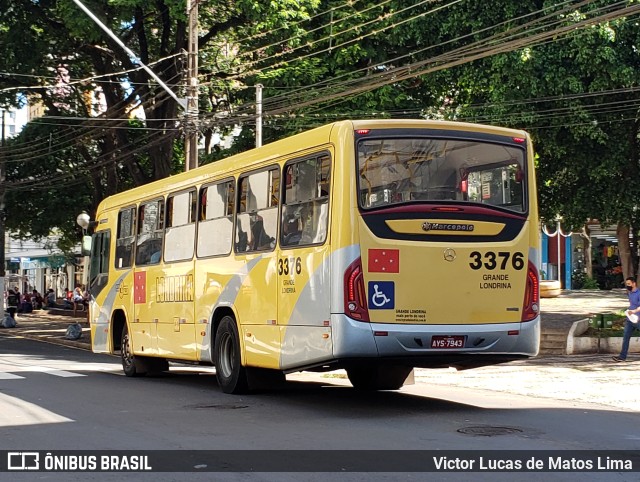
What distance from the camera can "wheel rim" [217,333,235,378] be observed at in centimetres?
1549

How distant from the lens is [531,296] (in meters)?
13.3

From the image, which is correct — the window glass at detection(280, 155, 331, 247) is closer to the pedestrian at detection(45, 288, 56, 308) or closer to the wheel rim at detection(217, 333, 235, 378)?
the wheel rim at detection(217, 333, 235, 378)

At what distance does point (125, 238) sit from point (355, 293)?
8.84 metres

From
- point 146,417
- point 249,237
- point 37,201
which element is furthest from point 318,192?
point 37,201

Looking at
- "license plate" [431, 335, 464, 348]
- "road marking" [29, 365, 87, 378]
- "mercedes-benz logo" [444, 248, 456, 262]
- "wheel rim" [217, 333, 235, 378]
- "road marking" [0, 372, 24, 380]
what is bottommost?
"road marking" [29, 365, 87, 378]

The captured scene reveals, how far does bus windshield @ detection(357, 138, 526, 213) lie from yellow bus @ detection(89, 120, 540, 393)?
15 mm

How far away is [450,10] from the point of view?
28516 millimetres

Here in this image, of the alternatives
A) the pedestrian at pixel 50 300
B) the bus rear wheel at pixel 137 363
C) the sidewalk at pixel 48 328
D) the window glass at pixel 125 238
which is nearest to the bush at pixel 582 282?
the sidewalk at pixel 48 328

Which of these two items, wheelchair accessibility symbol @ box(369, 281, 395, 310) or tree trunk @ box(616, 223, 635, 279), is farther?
tree trunk @ box(616, 223, 635, 279)

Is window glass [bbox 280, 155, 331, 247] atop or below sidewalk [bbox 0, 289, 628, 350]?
atop

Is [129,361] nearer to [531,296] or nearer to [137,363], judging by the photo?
[137,363]

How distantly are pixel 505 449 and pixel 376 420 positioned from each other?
2.70m

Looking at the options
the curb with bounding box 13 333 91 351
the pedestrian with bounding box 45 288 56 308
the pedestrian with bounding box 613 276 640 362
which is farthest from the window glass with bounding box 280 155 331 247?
the pedestrian with bounding box 45 288 56 308

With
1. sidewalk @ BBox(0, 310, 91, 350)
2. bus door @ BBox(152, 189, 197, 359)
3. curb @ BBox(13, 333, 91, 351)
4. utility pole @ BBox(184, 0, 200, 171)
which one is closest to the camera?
bus door @ BBox(152, 189, 197, 359)
